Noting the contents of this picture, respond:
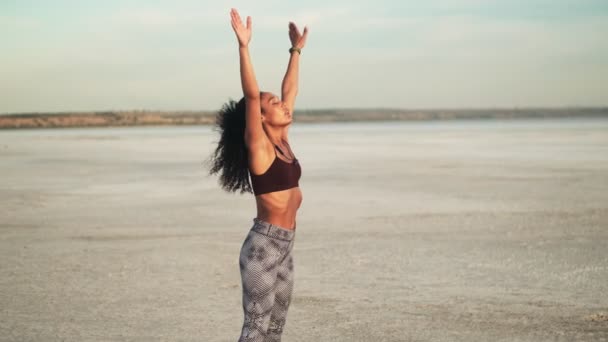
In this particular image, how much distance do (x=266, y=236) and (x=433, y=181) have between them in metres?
15.1

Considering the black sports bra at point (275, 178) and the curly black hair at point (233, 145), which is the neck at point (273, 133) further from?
the curly black hair at point (233, 145)

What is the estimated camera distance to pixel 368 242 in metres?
10.3

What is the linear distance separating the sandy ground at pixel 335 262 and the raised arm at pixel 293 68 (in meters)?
2.05

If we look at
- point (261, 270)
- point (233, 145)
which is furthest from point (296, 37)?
point (261, 270)

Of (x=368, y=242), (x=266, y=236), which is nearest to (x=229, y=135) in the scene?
(x=266, y=236)

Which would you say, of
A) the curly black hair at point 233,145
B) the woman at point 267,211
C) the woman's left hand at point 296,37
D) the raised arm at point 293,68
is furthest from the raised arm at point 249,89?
the woman's left hand at point 296,37

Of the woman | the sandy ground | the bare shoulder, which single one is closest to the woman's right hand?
the woman

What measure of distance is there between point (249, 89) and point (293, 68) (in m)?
1.17

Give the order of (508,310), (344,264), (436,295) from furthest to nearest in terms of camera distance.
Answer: (344,264), (436,295), (508,310)

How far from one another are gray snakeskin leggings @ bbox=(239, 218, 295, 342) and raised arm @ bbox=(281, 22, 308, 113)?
2.92ft

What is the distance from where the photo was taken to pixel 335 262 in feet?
29.5

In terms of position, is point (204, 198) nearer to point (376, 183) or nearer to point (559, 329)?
point (376, 183)

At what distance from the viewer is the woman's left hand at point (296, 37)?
5.30 metres

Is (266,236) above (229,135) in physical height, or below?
below
